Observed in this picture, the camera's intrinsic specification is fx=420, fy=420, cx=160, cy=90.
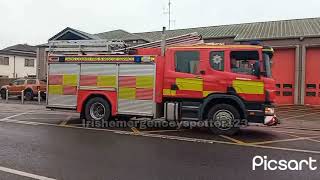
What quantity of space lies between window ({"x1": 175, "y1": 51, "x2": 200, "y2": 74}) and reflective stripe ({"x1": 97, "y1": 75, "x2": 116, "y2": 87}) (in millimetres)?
2147

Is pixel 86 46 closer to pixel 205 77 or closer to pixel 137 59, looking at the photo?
pixel 137 59

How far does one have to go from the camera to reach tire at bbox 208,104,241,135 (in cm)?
1150

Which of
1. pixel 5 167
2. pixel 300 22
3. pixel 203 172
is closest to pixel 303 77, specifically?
pixel 300 22

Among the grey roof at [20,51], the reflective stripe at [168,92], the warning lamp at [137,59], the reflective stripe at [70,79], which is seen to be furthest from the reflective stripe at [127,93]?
the grey roof at [20,51]

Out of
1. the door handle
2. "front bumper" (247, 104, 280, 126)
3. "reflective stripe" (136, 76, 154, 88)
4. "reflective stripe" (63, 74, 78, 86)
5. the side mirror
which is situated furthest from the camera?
"reflective stripe" (63, 74, 78, 86)

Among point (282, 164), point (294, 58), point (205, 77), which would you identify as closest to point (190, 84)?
point (205, 77)

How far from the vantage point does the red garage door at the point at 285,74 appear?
23.9 m

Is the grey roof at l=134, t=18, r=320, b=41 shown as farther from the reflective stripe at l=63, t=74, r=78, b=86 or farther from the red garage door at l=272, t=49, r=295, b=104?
the reflective stripe at l=63, t=74, r=78, b=86

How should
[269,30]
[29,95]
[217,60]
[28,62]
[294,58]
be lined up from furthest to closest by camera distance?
[28,62]
[29,95]
[269,30]
[294,58]
[217,60]

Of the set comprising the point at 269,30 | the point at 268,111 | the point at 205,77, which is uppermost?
the point at 269,30

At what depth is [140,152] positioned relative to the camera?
869 cm

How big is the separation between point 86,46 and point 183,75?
3.76 metres

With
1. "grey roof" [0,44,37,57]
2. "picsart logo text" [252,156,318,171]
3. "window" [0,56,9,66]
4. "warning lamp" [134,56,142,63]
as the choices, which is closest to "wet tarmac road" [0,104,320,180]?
"picsart logo text" [252,156,318,171]

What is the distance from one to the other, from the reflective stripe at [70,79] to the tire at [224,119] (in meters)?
4.56
